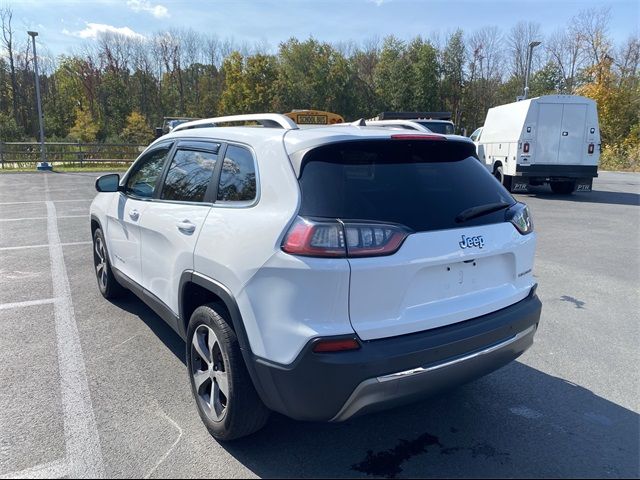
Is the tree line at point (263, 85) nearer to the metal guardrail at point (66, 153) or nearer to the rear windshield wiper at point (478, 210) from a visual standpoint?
the metal guardrail at point (66, 153)

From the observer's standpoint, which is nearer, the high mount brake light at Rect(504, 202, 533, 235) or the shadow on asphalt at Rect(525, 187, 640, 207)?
the high mount brake light at Rect(504, 202, 533, 235)

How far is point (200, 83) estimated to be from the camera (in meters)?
50.9

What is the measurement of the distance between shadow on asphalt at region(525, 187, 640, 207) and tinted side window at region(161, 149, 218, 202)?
13199 millimetres

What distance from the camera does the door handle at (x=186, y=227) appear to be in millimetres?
2996

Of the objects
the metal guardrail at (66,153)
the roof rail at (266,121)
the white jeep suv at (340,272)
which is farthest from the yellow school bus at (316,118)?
the metal guardrail at (66,153)

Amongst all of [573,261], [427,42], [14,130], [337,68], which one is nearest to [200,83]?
[337,68]

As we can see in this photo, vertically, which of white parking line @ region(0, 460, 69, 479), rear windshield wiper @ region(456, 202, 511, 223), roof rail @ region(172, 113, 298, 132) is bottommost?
white parking line @ region(0, 460, 69, 479)

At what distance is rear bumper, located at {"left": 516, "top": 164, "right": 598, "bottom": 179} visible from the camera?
13945mm

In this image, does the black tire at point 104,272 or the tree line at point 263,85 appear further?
the tree line at point 263,85

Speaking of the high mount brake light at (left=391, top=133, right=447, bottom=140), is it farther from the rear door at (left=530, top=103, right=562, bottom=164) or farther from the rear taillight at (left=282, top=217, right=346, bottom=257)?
the rear door at (left=530, top=103, right=562, bottom=164)

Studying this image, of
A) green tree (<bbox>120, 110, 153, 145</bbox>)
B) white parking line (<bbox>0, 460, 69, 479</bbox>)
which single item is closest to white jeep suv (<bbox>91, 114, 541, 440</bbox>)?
white parking line (<bbox>0, 460, 69, 479</bbox>)

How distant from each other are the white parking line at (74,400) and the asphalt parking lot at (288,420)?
10 millimetres

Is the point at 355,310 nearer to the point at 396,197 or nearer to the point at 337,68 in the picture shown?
the point at 396,197

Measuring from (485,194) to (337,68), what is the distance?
4787 cm
